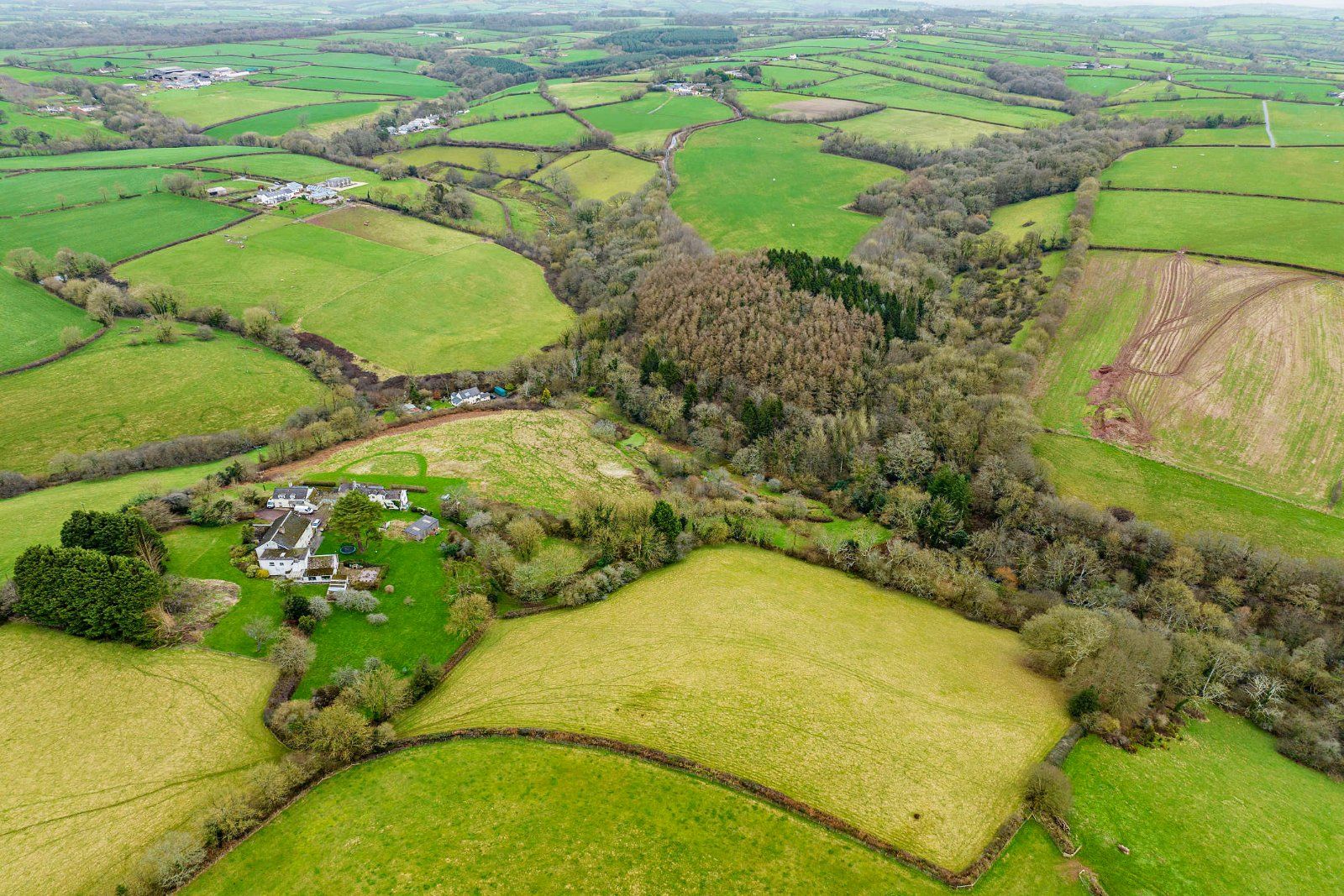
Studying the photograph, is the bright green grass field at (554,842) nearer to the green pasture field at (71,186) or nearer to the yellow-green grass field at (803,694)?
the yellow-green grass field at (803,694)

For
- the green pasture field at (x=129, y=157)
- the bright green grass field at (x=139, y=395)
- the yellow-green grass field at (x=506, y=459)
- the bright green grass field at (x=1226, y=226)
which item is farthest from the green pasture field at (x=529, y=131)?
the bright green grass field at (x=1226, y=226)

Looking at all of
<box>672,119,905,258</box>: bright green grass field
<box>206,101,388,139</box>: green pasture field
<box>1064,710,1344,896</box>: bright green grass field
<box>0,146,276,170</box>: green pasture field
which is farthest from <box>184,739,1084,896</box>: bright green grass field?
<box>206,101,388,139</box>: green pasture field

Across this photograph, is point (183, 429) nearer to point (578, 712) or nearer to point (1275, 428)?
point (578, 712)

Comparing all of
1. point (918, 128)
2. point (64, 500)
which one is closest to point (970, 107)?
point (918, 128)

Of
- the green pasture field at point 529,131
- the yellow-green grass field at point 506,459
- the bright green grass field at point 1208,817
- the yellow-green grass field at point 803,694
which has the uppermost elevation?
the green pasture field at point 529,131

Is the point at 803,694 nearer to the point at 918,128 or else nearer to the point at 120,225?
the point at 120,225

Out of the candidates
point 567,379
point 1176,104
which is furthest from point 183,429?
point 1176,104
